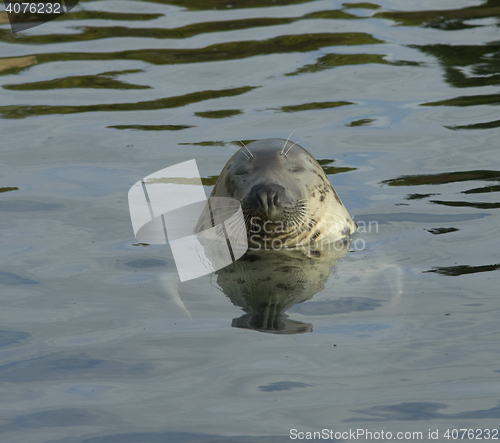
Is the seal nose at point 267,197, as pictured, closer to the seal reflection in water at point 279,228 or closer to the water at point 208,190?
the seal reflection in water at point 279,228

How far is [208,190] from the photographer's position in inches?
249

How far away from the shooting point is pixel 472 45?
31.7ft

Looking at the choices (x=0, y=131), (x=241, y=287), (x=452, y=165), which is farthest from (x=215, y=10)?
(x=241, y=287)

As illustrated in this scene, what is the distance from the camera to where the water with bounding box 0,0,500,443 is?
129 inches

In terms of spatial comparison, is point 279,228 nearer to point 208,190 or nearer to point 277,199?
point 277,199

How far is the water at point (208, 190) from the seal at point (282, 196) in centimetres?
32

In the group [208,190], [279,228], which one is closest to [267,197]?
[279,228]

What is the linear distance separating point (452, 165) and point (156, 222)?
2.94 metres

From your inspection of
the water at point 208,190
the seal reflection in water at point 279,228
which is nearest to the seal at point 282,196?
the seal reflection in water at point 279,228

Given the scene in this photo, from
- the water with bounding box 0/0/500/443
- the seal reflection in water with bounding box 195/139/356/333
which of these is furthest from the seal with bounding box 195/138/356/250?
the water with bounding box 0/0/500/443

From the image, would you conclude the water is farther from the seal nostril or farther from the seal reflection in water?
the seal nostril

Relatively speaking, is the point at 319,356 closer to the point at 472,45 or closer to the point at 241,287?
the point at 241,287

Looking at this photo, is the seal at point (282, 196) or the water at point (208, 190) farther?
the seal at point (282, 196)

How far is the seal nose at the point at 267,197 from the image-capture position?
4605mm
